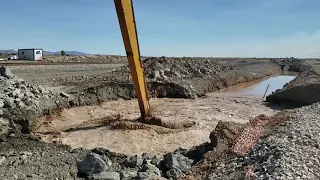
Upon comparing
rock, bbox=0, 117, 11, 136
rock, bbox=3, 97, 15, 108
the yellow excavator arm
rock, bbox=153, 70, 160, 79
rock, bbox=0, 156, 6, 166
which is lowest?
rock, bbox=0, 156, 6, 166

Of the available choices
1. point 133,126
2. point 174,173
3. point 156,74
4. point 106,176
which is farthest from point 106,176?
point 156,74

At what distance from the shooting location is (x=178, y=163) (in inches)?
244

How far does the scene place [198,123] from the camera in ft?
36.6

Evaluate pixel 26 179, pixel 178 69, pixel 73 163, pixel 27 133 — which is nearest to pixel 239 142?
pixel 73 163

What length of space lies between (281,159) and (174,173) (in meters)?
Answer: 1.86

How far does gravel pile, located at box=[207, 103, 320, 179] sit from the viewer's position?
457cm

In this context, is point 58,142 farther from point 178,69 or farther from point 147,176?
point 178,69

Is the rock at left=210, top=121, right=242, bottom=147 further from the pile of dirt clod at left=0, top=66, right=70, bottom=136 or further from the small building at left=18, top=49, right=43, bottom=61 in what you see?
the small building at left=18, top=49, right=43, bottom=61

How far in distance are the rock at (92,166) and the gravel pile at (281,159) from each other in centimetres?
203

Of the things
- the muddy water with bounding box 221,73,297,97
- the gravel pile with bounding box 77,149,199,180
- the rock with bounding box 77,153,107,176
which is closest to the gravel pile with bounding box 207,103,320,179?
the gravel pile with bounding box 77,149,199,180

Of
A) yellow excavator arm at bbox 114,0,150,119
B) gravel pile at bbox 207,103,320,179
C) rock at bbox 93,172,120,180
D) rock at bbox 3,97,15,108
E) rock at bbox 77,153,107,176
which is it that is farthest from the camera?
rock at bbox 3,97,15,108

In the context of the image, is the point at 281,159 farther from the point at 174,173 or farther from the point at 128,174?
the point at 128,174

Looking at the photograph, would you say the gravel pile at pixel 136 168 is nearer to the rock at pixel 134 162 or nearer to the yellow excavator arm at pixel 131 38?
the rock at pixel 134 162

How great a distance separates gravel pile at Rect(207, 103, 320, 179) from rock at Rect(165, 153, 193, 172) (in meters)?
0.83
